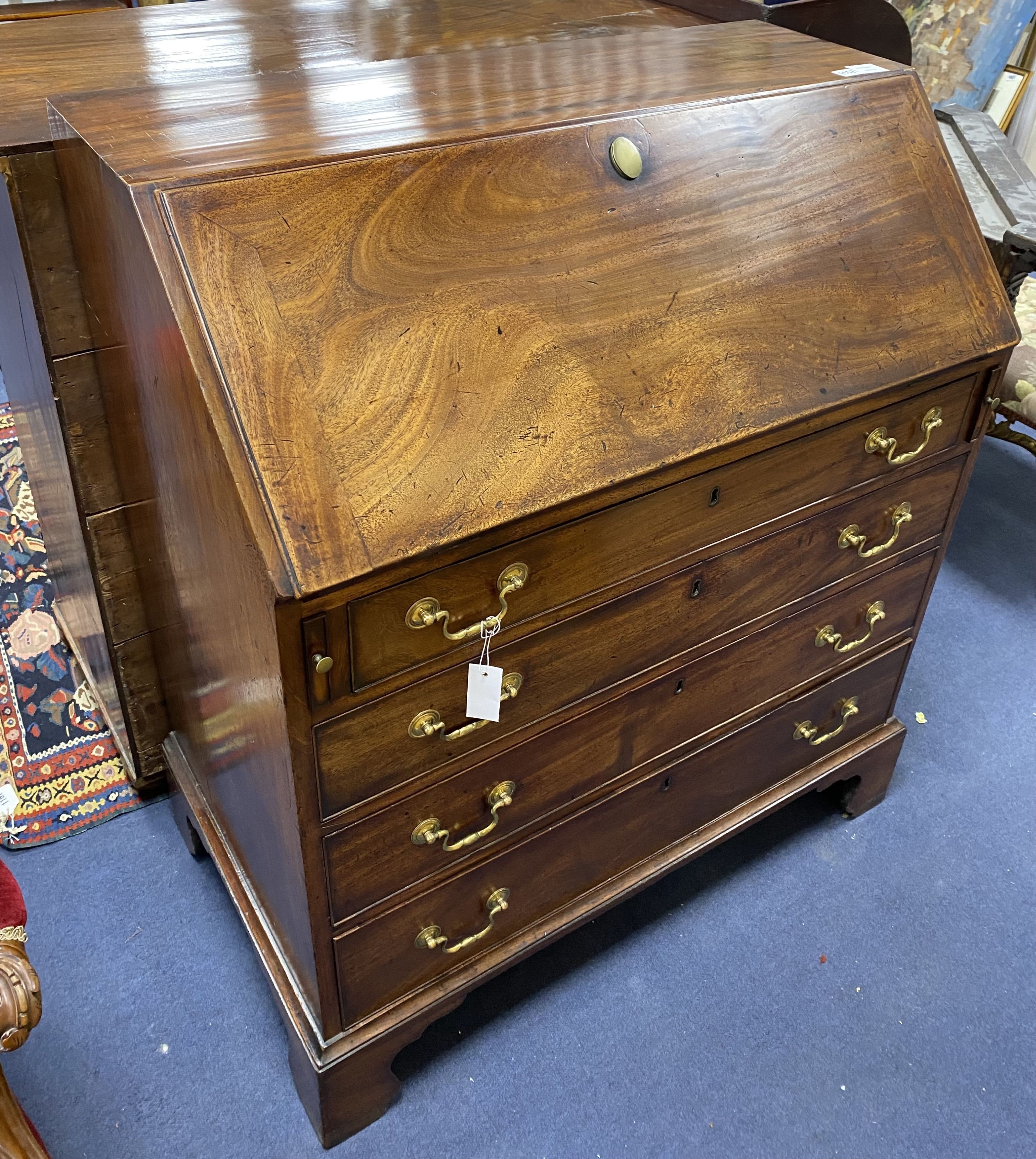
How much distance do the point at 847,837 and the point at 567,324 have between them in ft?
3.88

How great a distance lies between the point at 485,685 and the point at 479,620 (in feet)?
0.25

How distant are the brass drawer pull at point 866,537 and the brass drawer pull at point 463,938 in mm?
656

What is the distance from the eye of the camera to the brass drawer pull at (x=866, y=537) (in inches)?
54.2

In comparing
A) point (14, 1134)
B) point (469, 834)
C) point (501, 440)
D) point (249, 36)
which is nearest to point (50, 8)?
point (249, 36)

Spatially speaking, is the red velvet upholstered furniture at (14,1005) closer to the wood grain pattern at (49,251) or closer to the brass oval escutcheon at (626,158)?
the wood grain pattern at (49,251)

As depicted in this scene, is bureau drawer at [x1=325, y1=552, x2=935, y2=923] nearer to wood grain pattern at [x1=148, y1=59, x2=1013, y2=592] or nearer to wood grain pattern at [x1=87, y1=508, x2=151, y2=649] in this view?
wood grain pattern at [x1=148, y1=59, x2=1013, y2=592]

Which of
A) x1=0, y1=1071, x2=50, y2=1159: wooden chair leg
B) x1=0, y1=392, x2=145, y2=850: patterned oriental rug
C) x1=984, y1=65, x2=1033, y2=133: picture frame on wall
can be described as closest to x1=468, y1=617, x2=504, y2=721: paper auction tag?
x1=0, y1=1071, x2=50, y2=1159: wooden chair leg

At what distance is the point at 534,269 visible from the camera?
3.41 ft

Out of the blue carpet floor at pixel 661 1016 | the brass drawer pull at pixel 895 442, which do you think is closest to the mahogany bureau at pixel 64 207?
the blue carpet floor at pixel 661 1016

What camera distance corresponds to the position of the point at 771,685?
150 centimetres

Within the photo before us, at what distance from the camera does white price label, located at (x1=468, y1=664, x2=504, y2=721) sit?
3.46 feet

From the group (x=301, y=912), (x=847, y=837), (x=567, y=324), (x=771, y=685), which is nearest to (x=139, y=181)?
(x=567, y=324)

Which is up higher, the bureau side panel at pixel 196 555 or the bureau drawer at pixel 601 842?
the bureau side panel at pixel 196 555

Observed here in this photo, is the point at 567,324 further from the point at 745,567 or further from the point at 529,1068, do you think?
the point at 529,1068
